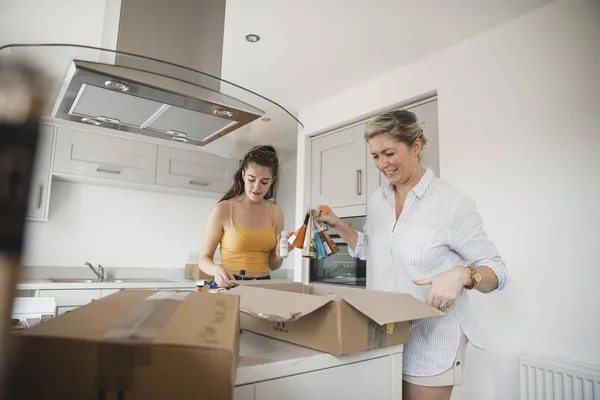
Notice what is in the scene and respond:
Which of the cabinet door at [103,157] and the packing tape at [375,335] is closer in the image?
the packing tape at [375,335]

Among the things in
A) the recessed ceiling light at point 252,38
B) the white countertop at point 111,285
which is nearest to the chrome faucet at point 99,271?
the white countertop at point 111,285

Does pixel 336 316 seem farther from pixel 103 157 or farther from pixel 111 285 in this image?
pixel 103 157

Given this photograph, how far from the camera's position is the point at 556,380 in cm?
154

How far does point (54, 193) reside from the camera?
321 centimetres

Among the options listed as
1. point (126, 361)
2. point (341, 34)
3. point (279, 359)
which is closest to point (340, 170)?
point (341, 34)

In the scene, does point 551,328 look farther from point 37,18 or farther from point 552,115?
point 37,18

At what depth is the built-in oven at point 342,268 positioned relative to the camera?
257 cm

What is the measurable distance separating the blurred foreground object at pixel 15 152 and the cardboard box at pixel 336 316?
540 mm

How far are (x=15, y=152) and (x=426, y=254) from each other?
1043 millimetres

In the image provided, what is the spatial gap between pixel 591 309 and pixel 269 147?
1.43 m

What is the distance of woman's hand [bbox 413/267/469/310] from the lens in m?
0.90

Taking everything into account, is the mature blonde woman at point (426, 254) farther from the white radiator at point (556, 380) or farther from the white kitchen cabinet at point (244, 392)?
the white radiator at point (556, 380)

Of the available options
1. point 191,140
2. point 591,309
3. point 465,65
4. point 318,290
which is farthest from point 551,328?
point 191,140

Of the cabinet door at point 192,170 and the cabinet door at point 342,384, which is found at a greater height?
the cabinet door at point 192,170
